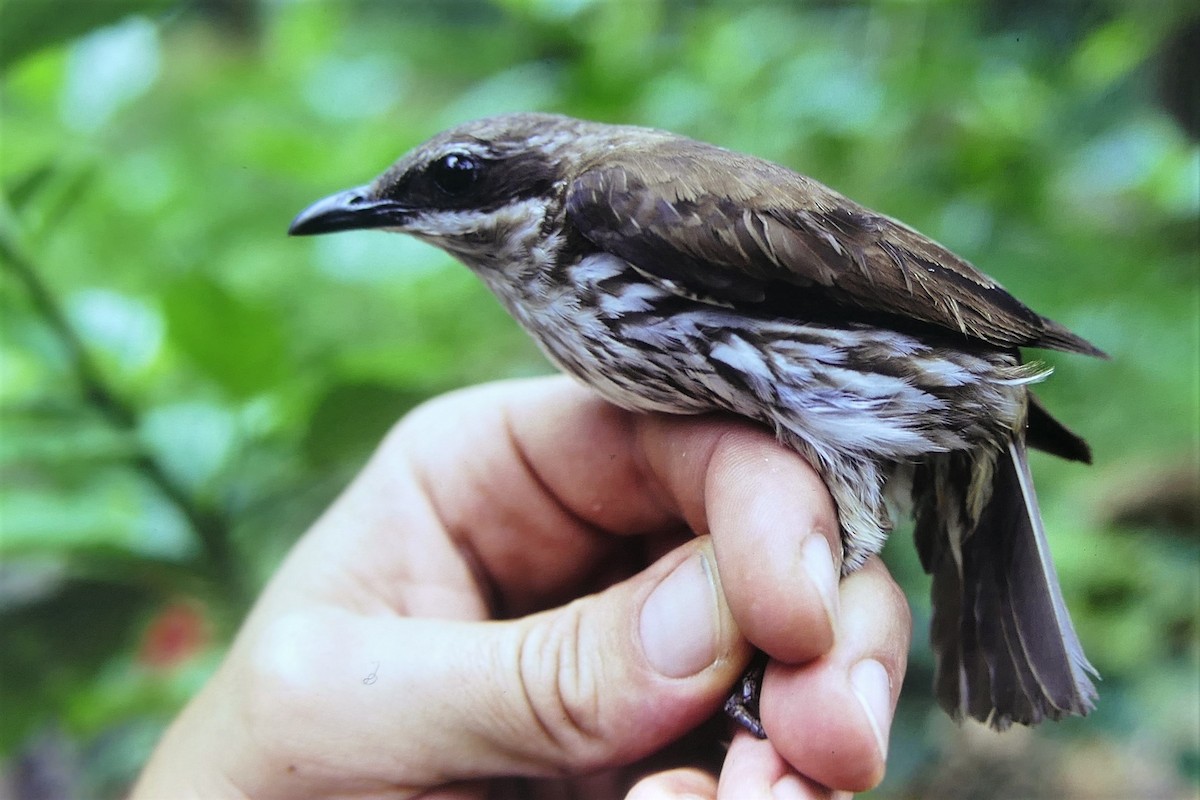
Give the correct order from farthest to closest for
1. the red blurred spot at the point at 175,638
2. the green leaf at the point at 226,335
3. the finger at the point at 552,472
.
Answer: the red blurred spot at the point at 175,638, the green leaf at the point at 226,335, the finger at the point at 552,472

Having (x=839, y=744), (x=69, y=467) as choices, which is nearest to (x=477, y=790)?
(x=839, y=744)

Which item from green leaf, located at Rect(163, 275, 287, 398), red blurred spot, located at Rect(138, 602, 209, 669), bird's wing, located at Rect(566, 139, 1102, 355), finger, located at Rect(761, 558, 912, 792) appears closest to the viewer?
finger, located at Rect(761, 558, 912, 792)

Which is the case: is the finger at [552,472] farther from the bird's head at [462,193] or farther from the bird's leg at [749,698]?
the bird's head at [462,193]

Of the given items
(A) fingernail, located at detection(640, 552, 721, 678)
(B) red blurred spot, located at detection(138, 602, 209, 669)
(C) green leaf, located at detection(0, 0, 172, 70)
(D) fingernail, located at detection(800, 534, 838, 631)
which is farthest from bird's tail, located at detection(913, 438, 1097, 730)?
(B) red blurred spot, located at detection(138, 602, 209, 669)

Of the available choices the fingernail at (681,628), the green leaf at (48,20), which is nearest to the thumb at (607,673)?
the fingernail at (681,628)

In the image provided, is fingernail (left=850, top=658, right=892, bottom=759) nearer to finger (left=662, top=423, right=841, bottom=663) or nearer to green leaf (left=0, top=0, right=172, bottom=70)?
finger (left=662, top=423, right=841, bottom=663)


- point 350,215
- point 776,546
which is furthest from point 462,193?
point 776,546
